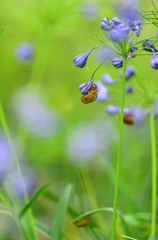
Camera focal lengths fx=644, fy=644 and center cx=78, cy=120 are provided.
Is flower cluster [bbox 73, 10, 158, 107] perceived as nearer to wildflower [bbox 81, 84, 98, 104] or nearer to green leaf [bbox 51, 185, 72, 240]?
wildflower [bbox 81, 84, 98, 104]

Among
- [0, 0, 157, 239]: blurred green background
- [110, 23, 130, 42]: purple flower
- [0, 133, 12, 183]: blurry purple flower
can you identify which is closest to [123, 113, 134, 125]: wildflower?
[0, 0, 157, 239]: blurred green background

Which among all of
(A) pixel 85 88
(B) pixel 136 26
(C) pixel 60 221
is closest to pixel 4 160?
(C) pixel 60 221

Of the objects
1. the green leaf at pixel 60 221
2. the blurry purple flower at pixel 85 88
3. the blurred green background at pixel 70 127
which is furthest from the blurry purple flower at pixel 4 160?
the blurry purple flower at pixel 85 88

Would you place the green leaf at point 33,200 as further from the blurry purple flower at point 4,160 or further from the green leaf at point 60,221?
the blurry purple flower at point 4,160

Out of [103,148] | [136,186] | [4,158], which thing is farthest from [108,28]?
[103,148]

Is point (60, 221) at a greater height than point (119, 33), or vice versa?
point (119, 33)

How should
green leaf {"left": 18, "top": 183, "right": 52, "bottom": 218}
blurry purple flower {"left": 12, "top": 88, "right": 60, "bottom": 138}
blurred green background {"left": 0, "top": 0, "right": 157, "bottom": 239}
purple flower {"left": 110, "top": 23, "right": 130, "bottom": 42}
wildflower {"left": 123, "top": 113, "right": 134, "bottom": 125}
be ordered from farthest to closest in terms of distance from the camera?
blurry purple flower {"left": 12, "top": 88, "right": 60, "bottom": 138} < blurred green background {"left": 0, "top": 0, "right": 157, "bottom": 239} < wildflower {"left": 123, "top": 113, "right": 134, "bottom": 125} < green leaf {"left": 18, "top": 183, "right": 52, "bottom": 218} < purple flower {"left": 110, "top": 23, "right": 130, "bottom": 42}

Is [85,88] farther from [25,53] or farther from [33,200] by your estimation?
[25,53]

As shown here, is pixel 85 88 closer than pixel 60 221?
Yes
